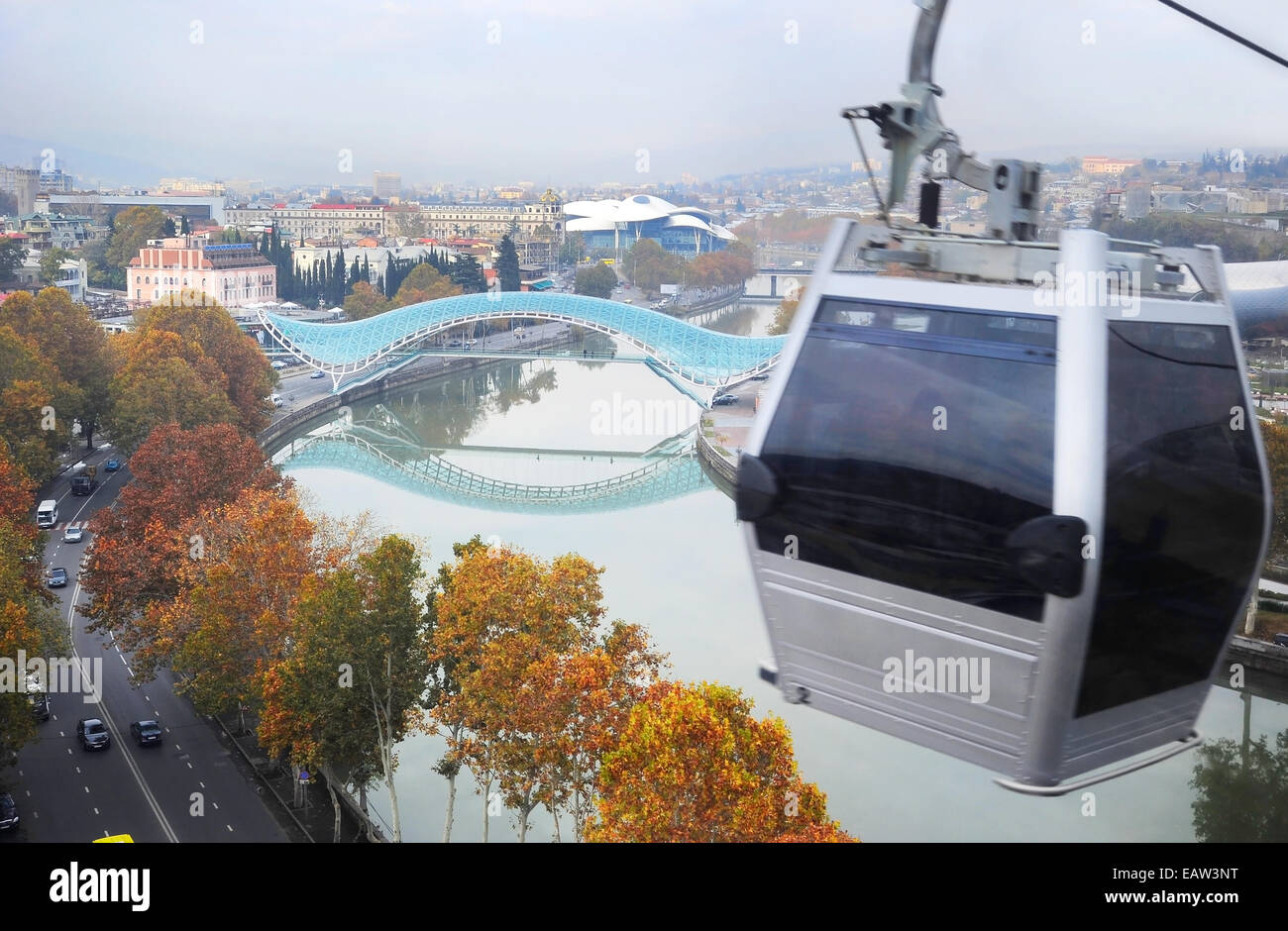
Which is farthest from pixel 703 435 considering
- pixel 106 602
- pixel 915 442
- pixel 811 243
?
pixel 811 243

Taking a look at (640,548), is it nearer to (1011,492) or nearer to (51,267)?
(1011,492)

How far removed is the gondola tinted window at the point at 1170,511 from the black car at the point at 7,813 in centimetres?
316

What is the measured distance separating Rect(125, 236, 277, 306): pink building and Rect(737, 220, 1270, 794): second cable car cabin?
1471 centimetres

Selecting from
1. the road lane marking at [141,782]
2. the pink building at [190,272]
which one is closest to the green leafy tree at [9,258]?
the pink building at [190,272]

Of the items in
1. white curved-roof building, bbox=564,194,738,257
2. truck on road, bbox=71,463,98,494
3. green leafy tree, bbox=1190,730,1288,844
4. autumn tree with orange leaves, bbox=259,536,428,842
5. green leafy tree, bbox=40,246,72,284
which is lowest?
green leafy tree, bbox=1190,730,1288,844

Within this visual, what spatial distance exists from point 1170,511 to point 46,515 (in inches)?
258

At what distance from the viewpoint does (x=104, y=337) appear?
9.12 m

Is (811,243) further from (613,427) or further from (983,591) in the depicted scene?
(983,591)

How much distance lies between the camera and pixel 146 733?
3.87m

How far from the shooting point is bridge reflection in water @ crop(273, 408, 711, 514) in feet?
24.7

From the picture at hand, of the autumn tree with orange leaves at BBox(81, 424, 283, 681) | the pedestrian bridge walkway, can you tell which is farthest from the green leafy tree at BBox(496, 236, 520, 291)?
the autumn tree with orange leaves at BBox(81, 424, 283, 681)

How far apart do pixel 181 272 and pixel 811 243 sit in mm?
13694

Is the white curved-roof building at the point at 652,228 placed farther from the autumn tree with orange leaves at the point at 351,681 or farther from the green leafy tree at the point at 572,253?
the autumn tree with orange leaves at the point at 351,681

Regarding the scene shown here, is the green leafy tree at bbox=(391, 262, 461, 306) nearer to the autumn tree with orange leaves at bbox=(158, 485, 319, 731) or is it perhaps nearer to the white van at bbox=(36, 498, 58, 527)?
the white van at bbox=(36, 498, 58, 527)
